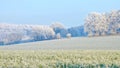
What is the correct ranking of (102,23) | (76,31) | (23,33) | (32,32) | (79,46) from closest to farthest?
1. (79,46)
2. (23,33)
3. (102,23)
4. (32,32)
5. (76,31)

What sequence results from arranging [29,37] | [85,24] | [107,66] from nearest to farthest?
[107,66] → [29,37] → [85,24]

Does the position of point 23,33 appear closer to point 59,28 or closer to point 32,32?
point 32,32

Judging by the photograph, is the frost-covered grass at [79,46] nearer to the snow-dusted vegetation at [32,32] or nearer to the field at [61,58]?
the field at [61,58]

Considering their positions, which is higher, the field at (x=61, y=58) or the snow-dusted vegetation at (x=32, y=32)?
the field at (x=61, y=58)

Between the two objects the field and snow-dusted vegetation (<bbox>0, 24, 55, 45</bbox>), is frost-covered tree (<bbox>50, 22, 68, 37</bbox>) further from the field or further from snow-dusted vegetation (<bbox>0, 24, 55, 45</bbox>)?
the field

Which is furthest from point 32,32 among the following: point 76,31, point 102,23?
point 102,23

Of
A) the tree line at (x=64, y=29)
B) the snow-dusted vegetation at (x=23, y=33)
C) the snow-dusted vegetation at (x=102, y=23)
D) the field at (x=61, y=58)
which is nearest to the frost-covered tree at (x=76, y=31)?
the tree line at (x=64, y=29)

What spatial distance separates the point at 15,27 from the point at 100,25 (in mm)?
22703

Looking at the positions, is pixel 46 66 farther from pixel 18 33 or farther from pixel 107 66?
pixel 18 33

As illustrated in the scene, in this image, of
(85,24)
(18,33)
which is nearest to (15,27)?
(18,33)

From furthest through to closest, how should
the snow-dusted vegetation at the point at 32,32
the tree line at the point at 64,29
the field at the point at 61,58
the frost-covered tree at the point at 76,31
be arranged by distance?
the frost-covered tree at the point at 76,31 → the tree line at the point at 64,29 → the snow-dusted vegetation at the point at 32,32 → the field at the point at 61,58

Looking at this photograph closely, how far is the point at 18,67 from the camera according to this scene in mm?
13953

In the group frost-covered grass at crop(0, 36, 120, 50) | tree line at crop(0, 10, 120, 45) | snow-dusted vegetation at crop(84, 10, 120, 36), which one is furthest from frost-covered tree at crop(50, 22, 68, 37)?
frost-covered grass at crop(0, 36, 120, 50)

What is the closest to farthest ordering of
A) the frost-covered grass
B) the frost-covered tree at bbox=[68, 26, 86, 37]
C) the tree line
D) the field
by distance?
the field → the frost-covered grass → the tree line → the frost-covered tree at bbox=[68, 26, 86, 37]
